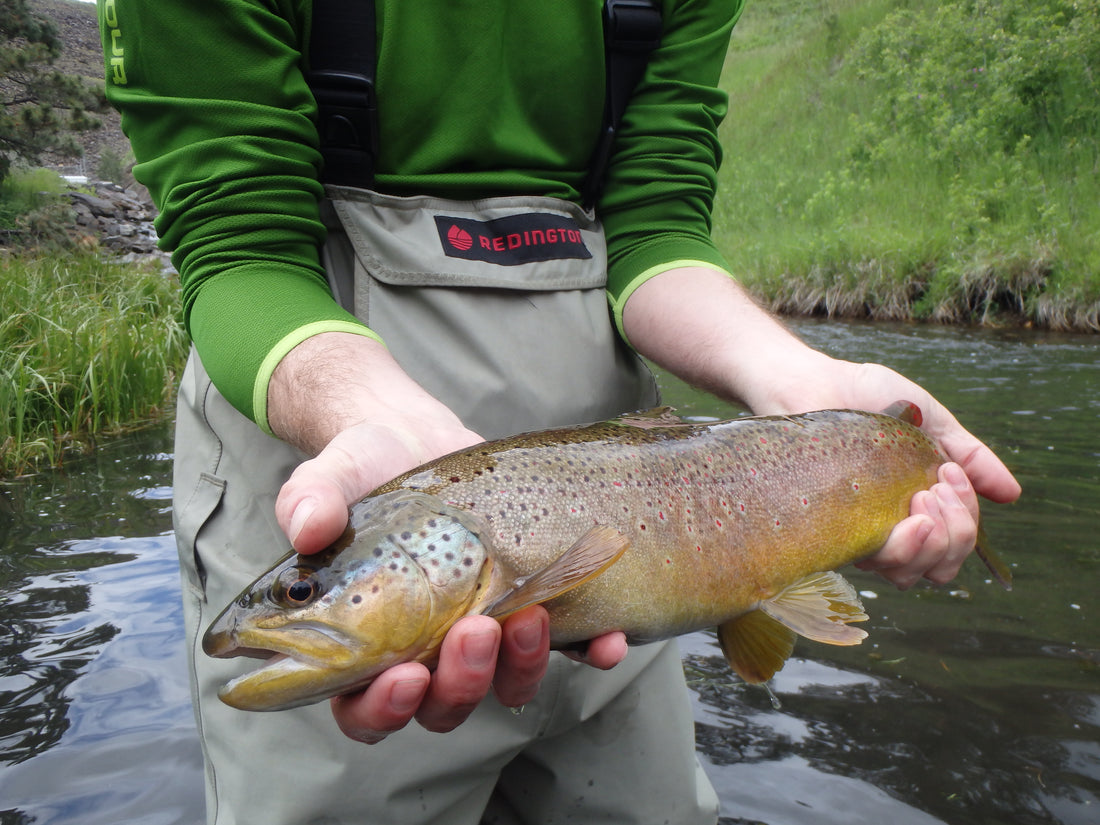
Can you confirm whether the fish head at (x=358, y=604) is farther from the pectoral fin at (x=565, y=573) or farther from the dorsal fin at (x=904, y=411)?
the dorsal fin at (x=904, y=411)

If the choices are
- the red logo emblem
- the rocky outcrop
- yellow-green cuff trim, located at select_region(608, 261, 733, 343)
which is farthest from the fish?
the rocky outcrop

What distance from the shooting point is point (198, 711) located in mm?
1760

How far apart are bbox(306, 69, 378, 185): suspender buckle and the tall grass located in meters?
4.27

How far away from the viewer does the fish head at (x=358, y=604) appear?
4.26 ft

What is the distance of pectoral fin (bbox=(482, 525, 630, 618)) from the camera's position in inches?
54.2

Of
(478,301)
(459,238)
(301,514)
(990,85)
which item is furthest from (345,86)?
(990,85)

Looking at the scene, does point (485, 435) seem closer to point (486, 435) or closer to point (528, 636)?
point (486, 435)

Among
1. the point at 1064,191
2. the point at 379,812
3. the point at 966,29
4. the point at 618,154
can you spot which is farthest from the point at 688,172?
the point at 966,29

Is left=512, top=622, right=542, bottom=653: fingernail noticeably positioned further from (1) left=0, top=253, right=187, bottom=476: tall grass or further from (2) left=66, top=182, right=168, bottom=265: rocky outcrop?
(2) left=66, top=182, right=168, bottom=265: rocky outcrop

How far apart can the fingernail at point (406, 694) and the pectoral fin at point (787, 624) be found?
79 cm

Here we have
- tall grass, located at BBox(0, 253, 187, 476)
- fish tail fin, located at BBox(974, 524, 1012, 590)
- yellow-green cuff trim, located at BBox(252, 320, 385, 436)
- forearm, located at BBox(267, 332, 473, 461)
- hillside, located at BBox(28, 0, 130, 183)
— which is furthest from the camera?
hillside, located at BBox(28, 0, 130, 183)

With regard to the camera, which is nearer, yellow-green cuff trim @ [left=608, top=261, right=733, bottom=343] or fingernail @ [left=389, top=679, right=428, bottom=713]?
fingernail @ [left=389, top=679, right=428, bottom=713]

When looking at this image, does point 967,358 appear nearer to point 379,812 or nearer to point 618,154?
point 618,154

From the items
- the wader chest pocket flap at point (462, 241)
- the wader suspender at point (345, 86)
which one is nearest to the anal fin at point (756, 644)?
the wader chest pocket flap at point (462, 241)
